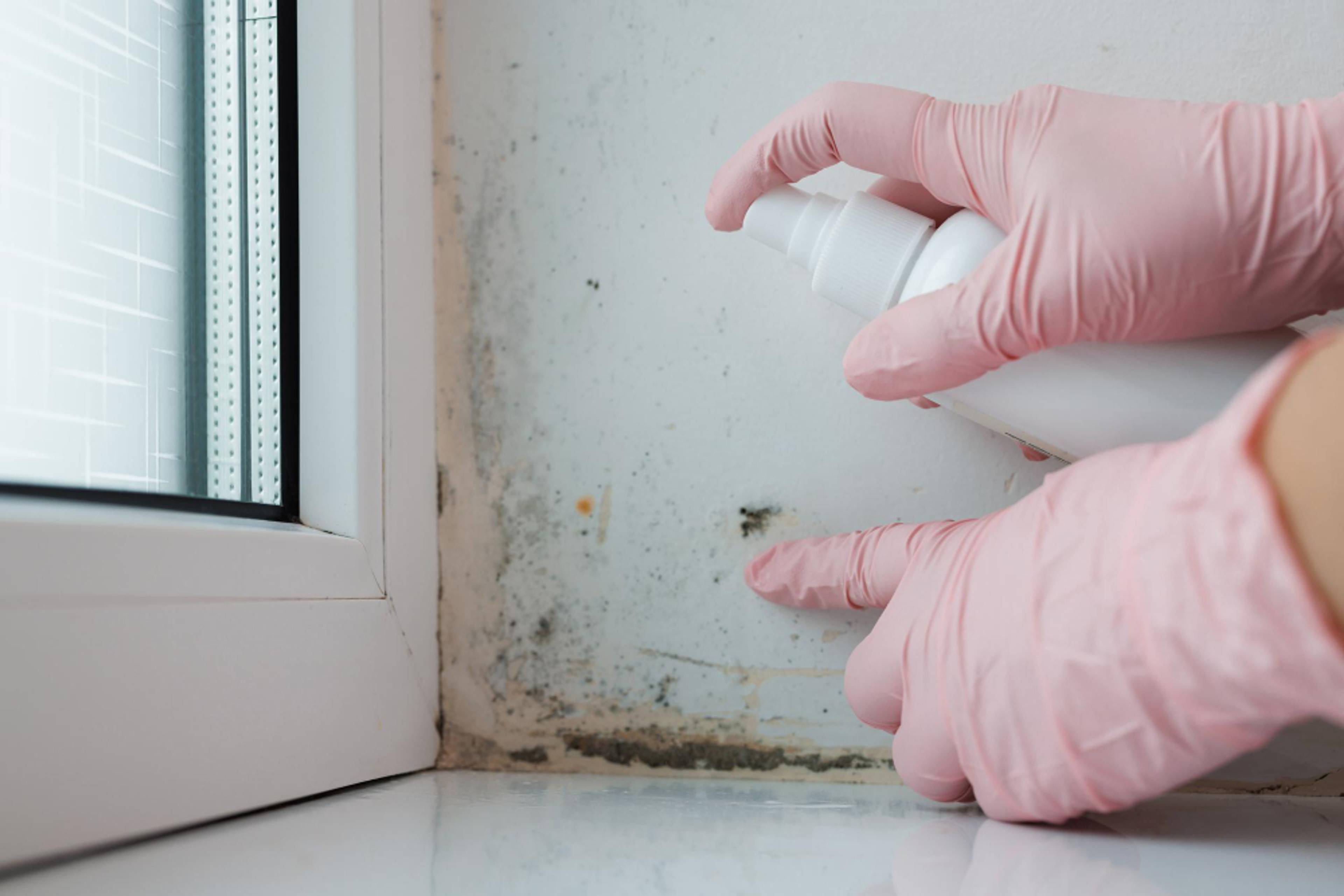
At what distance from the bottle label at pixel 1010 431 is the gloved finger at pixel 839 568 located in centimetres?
7

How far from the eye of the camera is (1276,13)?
2.17 feet

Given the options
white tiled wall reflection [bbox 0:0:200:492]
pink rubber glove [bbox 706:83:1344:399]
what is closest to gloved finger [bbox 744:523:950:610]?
pink rubber glove [bbox 706:83:1344:399]

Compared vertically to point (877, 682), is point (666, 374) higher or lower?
higher

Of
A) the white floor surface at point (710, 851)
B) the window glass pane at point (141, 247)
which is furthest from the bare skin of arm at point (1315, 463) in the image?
the window glass pane at point (141, 247)

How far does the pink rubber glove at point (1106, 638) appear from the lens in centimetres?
31

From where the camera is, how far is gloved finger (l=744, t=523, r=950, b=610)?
62cm

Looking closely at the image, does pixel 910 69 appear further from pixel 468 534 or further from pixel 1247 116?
pixel 468 534

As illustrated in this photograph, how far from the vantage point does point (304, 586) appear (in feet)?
1.93

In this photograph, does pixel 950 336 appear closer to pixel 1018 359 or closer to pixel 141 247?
pixel 1018 359

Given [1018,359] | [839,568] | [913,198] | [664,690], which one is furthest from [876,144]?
[664,690]

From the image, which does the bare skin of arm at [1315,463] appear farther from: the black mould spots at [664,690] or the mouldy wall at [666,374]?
the black mould spots at [664,690]

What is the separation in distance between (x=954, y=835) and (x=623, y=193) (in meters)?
0.51

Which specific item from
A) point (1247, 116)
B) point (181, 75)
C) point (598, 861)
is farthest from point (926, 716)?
point (181, 75)

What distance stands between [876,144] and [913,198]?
6 cm
